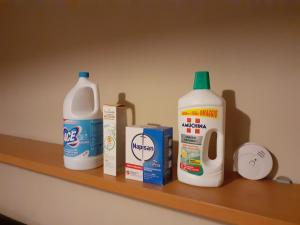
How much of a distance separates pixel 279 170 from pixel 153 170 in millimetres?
273

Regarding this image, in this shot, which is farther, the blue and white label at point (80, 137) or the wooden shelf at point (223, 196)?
the blue and white label at point (80, 137)

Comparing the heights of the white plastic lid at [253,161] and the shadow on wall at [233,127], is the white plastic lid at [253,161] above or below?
below

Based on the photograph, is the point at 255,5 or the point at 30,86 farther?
the point at 30,86

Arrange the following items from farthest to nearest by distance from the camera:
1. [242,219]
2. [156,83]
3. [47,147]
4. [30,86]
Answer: [30,86] < [47,147] < [156,83] < [242,219]

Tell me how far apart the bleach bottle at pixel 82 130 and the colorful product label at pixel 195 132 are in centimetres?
23

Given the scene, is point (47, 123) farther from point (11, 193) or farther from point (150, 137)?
point (150, 137)

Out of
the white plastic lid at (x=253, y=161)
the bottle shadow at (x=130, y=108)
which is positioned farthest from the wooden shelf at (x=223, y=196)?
the bottle shadow at (x=130, y=108)

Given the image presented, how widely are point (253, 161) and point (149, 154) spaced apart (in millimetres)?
225

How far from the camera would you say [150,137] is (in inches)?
20.3

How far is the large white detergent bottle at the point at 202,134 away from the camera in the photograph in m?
0.48

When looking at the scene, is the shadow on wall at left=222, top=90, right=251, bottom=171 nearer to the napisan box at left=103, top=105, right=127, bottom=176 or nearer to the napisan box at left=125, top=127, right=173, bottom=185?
the napisan box at left=125, top=127, right=173, bottom=185

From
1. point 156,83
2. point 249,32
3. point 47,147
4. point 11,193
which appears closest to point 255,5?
point 249,32

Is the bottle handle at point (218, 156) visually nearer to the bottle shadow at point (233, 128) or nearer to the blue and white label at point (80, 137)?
the bottle shadow at point (233, 128)

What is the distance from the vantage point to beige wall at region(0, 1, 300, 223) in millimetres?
510
